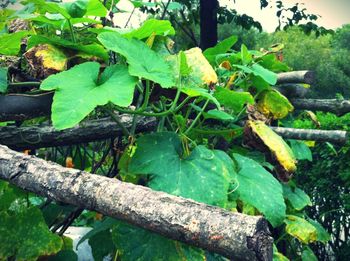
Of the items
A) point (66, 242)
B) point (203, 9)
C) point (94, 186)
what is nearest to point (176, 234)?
point (94, 186)

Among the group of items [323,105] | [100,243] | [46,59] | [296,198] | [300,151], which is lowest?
[296,198]

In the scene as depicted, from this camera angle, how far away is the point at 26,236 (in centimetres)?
180

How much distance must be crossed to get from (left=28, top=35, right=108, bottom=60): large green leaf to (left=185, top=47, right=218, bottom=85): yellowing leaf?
0.92 feet

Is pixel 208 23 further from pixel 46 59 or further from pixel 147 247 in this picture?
pixel 147 247

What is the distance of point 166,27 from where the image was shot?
167 centimetres

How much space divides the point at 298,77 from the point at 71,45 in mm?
1374

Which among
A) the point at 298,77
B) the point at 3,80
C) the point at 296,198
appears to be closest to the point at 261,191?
the point at 3,80

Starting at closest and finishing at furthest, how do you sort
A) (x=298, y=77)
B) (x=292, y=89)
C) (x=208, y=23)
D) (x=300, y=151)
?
(x=298, y=77) < (x=292, y=89) < (x=300, y=151) < (x=208, y=23)

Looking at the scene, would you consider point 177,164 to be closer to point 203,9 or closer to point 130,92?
point 130,92

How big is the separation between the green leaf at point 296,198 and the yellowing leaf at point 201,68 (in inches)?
60.8

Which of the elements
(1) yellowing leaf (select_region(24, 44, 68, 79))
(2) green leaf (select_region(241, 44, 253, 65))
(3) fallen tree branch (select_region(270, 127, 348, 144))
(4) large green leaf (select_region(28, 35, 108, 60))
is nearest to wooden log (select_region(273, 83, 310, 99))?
(3) fallen tree branch (select_region(270, 127, 348, 144))

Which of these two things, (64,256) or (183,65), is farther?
(64,256)

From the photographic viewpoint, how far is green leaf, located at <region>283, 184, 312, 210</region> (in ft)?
10.1

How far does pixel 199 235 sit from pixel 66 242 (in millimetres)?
1563
